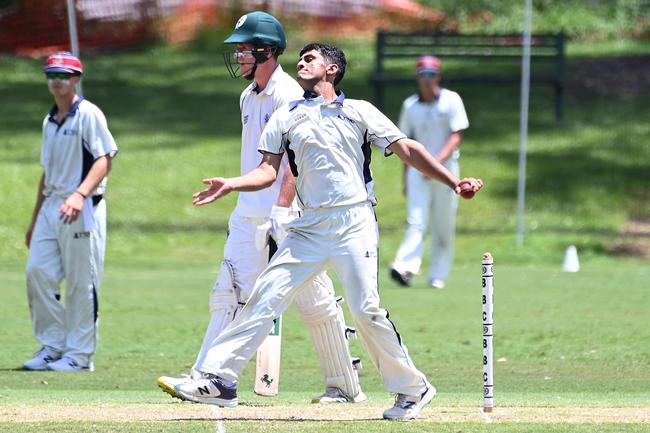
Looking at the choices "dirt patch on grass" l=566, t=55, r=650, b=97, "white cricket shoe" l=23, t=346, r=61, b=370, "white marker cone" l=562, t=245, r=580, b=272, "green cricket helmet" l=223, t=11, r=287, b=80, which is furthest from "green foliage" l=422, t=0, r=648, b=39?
"green cricket helmet" l=223, t=11, r=287, b=80

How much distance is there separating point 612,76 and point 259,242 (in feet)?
67.9

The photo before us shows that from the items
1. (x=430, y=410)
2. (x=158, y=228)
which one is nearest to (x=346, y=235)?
(x=430, y=410)

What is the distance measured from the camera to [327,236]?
7.84 m

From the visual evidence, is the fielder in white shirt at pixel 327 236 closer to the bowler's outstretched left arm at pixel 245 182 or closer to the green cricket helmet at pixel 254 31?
the bowler's outstretched left arm at pixel 245 182

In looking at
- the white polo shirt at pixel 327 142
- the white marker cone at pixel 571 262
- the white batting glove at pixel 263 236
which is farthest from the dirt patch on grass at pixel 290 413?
the white marker cone at pixel 571 262

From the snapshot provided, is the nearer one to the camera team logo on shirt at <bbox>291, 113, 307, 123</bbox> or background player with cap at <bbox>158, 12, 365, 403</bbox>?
team logo on shirt at <bbox>291, 113, 307, 123</bbox>

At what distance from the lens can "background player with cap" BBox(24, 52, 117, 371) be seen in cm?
1047

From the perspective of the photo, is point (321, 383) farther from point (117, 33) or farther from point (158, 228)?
point (117, 33)

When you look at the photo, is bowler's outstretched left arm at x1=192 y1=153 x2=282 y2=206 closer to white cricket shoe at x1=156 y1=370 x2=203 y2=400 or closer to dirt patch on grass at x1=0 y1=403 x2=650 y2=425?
white cricket shoe at x1=156 y1=370 x2=203 y2=400

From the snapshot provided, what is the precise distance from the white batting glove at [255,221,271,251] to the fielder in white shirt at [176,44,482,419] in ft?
1.79

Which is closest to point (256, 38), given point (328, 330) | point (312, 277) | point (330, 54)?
point (330, 54)

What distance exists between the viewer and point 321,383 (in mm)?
10109

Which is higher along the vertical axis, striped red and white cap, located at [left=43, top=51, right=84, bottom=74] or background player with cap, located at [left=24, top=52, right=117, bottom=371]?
striped red and white cap, located at [left=43, top=51, right=84, bottom=74]

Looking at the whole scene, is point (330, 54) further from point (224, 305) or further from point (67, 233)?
point (67, 233)
